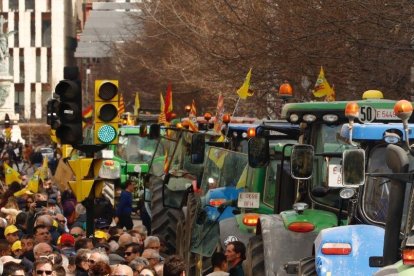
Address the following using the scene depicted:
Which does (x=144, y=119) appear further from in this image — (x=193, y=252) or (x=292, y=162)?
(x=292, y=162)

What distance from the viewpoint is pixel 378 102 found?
1288 centimetres

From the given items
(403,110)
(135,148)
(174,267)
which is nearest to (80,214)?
(135,148)

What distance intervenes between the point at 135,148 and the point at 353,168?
1050 inches

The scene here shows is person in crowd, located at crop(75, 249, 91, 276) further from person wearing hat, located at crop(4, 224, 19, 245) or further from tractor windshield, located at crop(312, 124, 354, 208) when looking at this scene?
person wearing hat, located at crop(4, 224, 19, 245)

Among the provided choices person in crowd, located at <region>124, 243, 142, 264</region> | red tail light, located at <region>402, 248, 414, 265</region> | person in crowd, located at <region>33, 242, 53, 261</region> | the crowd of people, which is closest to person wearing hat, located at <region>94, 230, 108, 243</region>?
the crowd of people

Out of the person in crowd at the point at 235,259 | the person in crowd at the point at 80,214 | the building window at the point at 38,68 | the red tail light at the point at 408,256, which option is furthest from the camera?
the building window at the point at 38,68

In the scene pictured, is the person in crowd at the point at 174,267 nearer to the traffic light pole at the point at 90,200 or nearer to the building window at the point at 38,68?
the traffic light pole at the point at 90,200

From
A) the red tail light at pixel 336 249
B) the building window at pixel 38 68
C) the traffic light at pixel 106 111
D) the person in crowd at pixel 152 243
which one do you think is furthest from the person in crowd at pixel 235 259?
the building window at pixel 38 68

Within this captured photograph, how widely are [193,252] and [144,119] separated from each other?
78.6ft

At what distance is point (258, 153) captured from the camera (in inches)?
577

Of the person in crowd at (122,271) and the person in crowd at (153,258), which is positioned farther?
the person in crowd at (153,258)

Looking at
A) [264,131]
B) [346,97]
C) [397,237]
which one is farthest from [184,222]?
[397,237]

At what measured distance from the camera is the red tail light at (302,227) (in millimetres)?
11555

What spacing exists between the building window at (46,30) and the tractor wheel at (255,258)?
123983 millimetres
